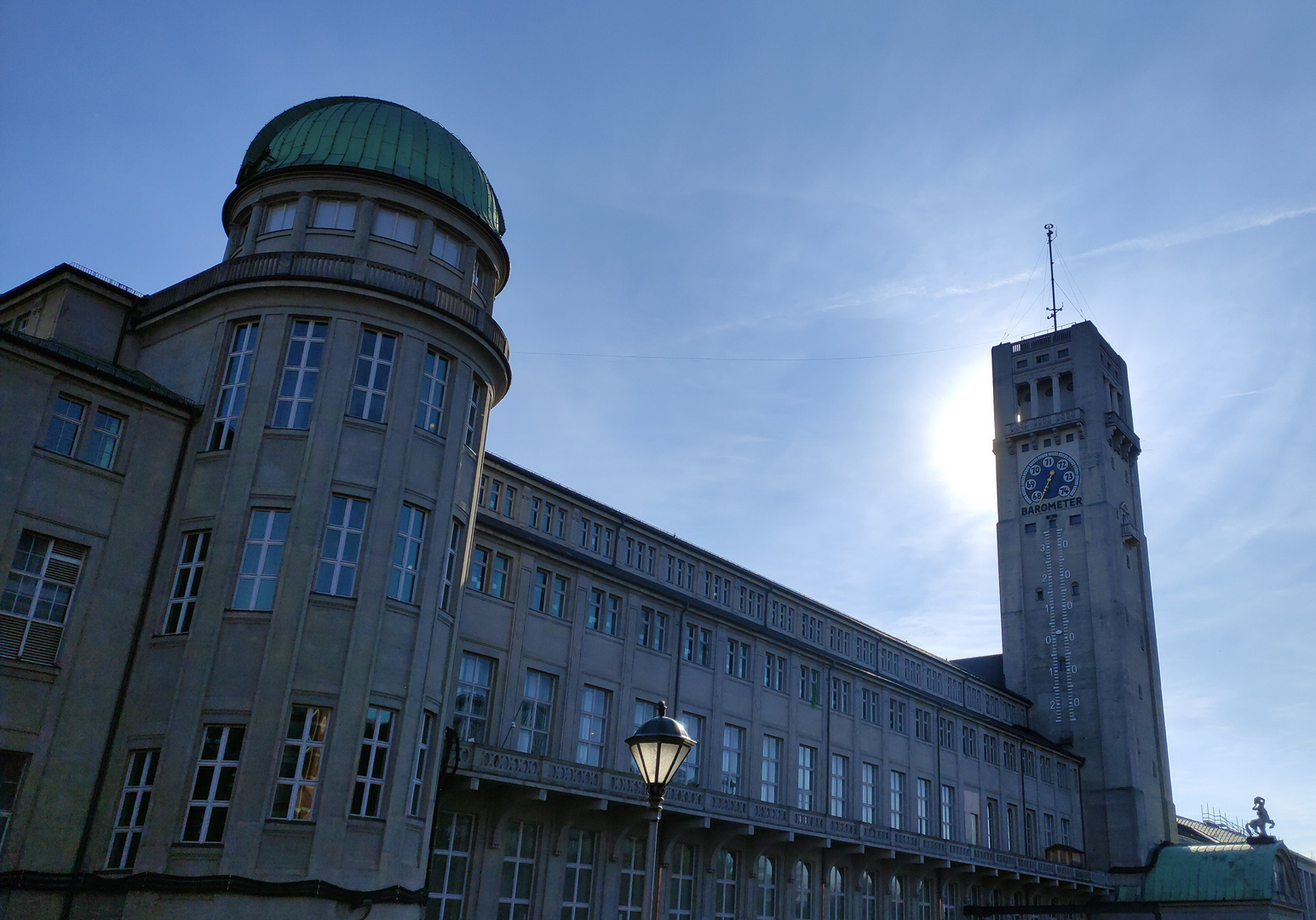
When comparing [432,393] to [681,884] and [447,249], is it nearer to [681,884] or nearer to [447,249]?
[447,249]

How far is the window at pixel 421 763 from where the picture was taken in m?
27.1

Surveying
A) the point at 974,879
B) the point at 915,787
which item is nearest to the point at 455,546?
the point at 915,787

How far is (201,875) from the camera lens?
23.7m

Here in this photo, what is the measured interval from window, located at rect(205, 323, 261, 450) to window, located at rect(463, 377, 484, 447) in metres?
5.89

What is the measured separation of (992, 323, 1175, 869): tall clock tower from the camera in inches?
2933

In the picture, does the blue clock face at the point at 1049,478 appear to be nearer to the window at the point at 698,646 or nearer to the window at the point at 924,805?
the window at the point at 924,805

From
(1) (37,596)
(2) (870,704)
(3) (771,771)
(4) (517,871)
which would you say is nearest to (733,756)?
(3) (771,771)

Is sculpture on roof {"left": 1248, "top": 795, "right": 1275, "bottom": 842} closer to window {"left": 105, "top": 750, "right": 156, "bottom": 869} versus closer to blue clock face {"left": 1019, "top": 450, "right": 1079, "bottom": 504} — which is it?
blue clock face {"left": 1019, "top": 450, "right": 1079, "bottom": 504}

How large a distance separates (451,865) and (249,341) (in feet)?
54.5

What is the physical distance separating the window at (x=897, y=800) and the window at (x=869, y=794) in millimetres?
1322

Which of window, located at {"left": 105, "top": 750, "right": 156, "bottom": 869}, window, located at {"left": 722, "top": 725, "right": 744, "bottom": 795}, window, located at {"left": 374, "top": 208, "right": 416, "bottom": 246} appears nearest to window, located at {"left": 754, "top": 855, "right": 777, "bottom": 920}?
window, located at {"left": 722, "top": 725, "right": 744, "bottom": 795}

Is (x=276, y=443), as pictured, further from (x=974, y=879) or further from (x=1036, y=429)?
(x=1036, y=429)

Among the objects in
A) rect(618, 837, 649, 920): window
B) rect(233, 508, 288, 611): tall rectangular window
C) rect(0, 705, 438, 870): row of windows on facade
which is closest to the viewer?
rect(0, 705, 438, 870): row of windows on facade

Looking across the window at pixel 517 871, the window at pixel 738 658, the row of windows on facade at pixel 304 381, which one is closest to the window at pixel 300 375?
the row of windows on facade at pixel 304 381
